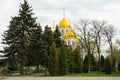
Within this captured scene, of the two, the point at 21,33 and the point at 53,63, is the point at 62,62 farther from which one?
the point at 21,33

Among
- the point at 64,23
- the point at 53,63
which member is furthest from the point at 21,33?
the point at 64,23

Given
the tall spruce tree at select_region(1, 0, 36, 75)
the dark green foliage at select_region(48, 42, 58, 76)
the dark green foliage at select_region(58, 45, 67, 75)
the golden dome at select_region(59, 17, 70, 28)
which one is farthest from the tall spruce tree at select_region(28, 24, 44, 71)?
the golden dome at select_region(59, 17, 70, 28)

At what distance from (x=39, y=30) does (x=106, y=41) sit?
15.1 m

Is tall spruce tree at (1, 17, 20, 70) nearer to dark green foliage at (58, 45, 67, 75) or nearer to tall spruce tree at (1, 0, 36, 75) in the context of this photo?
tall spruce tree at (1, 0, 36, 75)

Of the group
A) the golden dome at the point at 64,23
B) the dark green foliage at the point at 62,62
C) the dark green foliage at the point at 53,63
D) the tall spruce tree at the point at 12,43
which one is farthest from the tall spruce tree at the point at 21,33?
the golden dome at the point at 64,23

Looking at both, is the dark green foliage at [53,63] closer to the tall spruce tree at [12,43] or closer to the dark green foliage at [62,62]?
the dark green foliage at [62,62]

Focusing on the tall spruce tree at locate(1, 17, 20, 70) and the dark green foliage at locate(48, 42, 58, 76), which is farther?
the tall spruce tree at locate(1, 17, 20, 70)

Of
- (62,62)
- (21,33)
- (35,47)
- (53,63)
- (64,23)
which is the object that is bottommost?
(53,63)

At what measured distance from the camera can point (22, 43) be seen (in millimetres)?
49062

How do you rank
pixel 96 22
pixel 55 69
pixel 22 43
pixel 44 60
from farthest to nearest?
1. pixel 96 22
2. pixel 44 60
3. pixel 22 43
4. pixel 55 69

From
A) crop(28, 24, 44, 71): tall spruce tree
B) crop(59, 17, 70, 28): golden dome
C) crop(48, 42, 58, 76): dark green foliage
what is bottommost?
crop(48, 42, 58, 76): dark green foliage

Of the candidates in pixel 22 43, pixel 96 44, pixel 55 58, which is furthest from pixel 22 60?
pixel 96 44

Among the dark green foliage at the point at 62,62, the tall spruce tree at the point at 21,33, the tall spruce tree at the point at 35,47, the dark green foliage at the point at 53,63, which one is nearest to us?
the dark green foliage at the point at 53,63

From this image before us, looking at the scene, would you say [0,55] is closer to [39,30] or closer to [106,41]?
[39,30]
